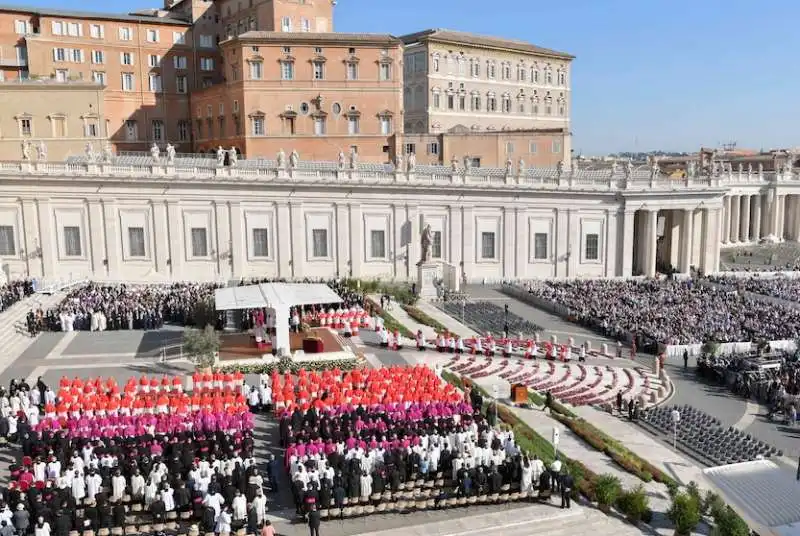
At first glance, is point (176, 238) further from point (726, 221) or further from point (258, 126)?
point (726, 221)

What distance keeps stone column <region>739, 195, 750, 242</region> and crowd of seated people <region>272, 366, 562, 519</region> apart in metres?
71.8

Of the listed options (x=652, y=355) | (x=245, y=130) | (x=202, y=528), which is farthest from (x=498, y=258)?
(x=202, y=528)

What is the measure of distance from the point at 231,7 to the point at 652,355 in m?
61.0

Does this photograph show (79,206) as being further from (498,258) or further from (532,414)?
(532,414)

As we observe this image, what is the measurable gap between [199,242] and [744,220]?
6327 centimetres

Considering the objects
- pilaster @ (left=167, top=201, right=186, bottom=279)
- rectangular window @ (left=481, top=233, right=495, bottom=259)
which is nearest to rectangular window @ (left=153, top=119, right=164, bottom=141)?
pilaster @ (left=167, top=201, right=186, bottom=279)

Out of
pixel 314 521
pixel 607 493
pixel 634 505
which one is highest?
pixel 314 521

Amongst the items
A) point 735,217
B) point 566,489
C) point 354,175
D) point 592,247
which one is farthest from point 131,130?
point 566,489

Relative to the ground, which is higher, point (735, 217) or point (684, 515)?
point (735, 217)

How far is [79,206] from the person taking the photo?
52.7 m

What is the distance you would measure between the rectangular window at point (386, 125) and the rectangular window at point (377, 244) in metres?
17.8

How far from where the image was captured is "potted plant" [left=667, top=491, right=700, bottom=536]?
19172 millimetres

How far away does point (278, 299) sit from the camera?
34.2 m

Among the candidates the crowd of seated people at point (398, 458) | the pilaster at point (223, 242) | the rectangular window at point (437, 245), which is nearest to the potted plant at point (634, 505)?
the crowd of seated people at point (398, 458)
